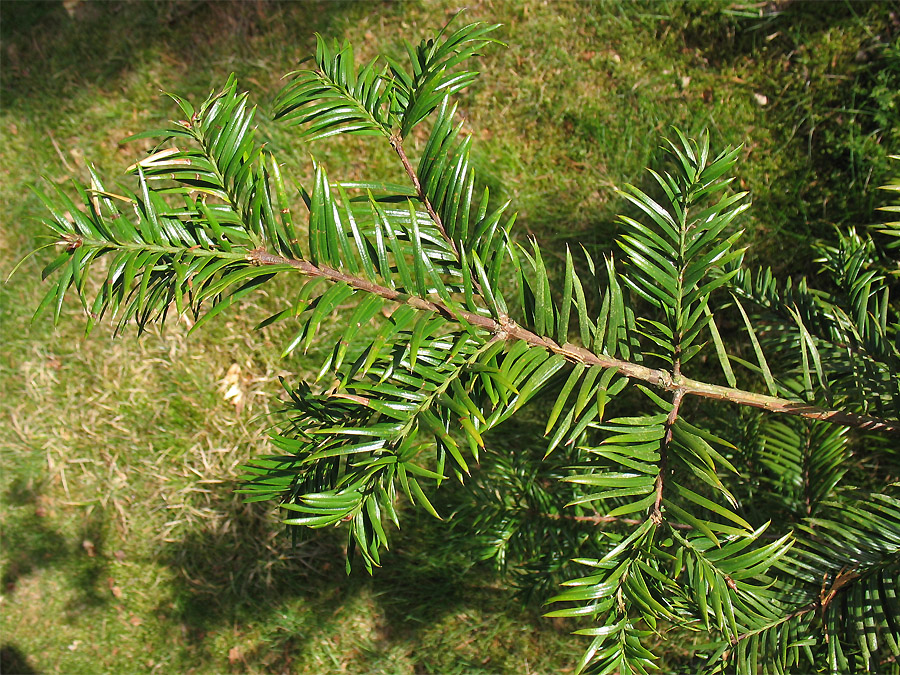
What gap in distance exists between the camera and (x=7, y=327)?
3254 millimetres

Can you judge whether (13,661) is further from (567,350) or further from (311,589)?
(567,350)

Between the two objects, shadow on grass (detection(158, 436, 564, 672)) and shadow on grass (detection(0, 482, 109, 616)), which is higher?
shadow on grass (detection(0, 482, 109, 616))

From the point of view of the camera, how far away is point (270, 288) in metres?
2.96

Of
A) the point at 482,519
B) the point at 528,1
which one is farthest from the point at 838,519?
the point at 528,1

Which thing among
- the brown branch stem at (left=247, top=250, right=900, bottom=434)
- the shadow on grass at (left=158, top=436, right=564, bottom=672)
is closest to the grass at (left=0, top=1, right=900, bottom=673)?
the shadow on grass at (left=158, top=436, right=564, bottom=672)

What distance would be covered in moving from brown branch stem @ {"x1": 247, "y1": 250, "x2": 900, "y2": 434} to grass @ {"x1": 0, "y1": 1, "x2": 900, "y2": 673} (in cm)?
159

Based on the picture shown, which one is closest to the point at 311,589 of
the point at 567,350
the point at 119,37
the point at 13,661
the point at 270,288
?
the point at 270,288

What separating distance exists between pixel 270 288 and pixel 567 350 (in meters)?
2.24

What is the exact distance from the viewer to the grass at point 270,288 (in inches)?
98.6

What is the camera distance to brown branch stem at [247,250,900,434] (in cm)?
91

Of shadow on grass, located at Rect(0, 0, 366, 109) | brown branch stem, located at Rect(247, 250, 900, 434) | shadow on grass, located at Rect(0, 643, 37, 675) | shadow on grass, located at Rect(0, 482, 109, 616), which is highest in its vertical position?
shadow on grass, located at Rect(0, 0, 366, 109)

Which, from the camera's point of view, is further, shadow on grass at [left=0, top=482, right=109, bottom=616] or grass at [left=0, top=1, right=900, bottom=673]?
shadow on grass at [left=0, top=482, right=109, bottom=616]

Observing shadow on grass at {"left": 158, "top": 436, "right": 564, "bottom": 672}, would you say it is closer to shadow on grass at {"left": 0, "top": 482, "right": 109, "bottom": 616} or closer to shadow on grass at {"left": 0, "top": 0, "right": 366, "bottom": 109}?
shadow on grass at {"left": 0, "top": 482, "right": 109, "bottom": 616}

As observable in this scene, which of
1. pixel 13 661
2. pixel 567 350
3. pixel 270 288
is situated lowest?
pixel 13 661
